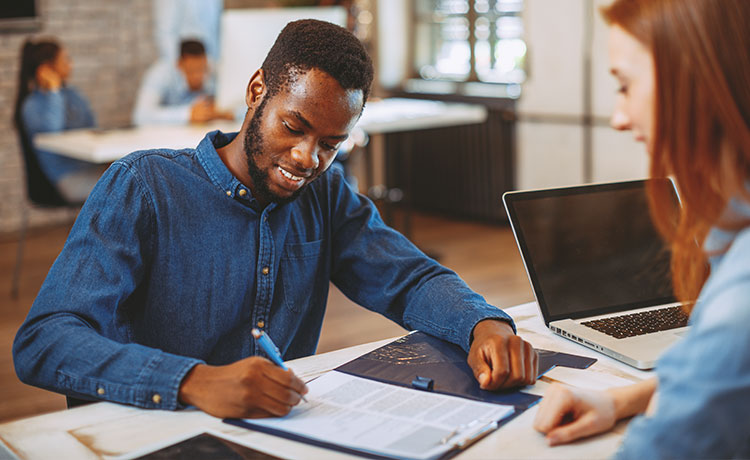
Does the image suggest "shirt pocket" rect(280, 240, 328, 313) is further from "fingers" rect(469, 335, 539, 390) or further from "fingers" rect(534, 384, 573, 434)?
"fingers" rect(534, 384, 573, 434)

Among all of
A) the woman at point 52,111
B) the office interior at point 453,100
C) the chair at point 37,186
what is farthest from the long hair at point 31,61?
the office interior at point 453,100

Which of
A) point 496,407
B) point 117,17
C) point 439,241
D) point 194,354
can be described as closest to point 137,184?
point 194,354

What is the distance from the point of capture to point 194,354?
52.7 inches

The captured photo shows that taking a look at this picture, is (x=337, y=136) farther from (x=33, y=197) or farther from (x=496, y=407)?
(x=33, y=197)

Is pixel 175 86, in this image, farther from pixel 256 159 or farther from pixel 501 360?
pixel 501 360

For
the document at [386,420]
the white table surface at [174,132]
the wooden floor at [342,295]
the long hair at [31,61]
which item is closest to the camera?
the document at [386,420]

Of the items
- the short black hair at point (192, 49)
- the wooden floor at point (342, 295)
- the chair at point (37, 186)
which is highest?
the short black hair at point (192, 49)

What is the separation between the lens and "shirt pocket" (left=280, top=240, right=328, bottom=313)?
141cm

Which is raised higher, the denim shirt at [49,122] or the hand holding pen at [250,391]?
the denim shirt at [49,122]

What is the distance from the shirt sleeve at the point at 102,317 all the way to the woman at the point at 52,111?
→ 2727mm

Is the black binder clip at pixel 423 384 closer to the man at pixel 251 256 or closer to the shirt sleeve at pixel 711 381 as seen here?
the man at pixel 251 256

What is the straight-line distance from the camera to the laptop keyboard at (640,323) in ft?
4.33

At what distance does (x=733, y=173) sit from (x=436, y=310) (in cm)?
68

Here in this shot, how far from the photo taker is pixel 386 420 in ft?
3.29
